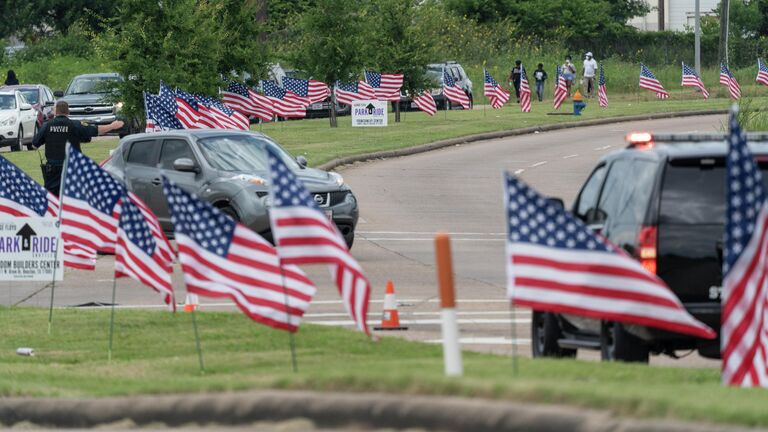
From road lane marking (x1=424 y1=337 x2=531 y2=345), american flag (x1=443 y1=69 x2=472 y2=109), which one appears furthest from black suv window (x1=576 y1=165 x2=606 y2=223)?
american flag (x1=443 y1=69 x2=472 y2=109)

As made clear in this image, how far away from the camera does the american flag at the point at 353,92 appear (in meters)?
49.5

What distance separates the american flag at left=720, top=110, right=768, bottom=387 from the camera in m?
9.40

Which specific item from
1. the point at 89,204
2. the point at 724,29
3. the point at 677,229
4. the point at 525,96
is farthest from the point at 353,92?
the point at 677,229

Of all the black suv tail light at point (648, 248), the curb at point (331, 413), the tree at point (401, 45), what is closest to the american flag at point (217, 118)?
the tree at point (401, 45)

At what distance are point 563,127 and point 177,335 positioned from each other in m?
36.0

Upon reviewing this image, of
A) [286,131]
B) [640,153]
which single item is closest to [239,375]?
[640,153]

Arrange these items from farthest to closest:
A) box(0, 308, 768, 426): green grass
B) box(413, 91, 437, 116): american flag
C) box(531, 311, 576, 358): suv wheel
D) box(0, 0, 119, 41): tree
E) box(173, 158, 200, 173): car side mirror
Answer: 1. box(0, 0, 119, 41): tree
2. box(413, 91, 437, 116): american flag
3. box(173, 158, 200, 173): car side mirror
4. box(531, 311, 576, 358): suv wheel
5. box(0, 308, 768, 426): green grass

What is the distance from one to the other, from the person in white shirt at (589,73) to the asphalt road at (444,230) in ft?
49.5

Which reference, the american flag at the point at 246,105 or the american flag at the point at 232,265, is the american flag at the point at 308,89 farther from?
the american flag at the point at 232,265

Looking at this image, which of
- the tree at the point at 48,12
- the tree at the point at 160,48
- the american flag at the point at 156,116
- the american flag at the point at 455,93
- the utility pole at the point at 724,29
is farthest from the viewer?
the tree at the point at 48,12

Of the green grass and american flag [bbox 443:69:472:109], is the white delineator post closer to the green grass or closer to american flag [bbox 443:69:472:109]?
the green grass

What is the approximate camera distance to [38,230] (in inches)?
666

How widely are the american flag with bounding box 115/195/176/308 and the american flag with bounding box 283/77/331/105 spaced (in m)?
35.0

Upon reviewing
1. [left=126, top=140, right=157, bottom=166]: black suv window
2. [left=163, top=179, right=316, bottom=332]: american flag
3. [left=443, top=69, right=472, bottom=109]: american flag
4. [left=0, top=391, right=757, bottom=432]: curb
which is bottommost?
[left=443, top=69, right=472, bottom=109]: american flag
